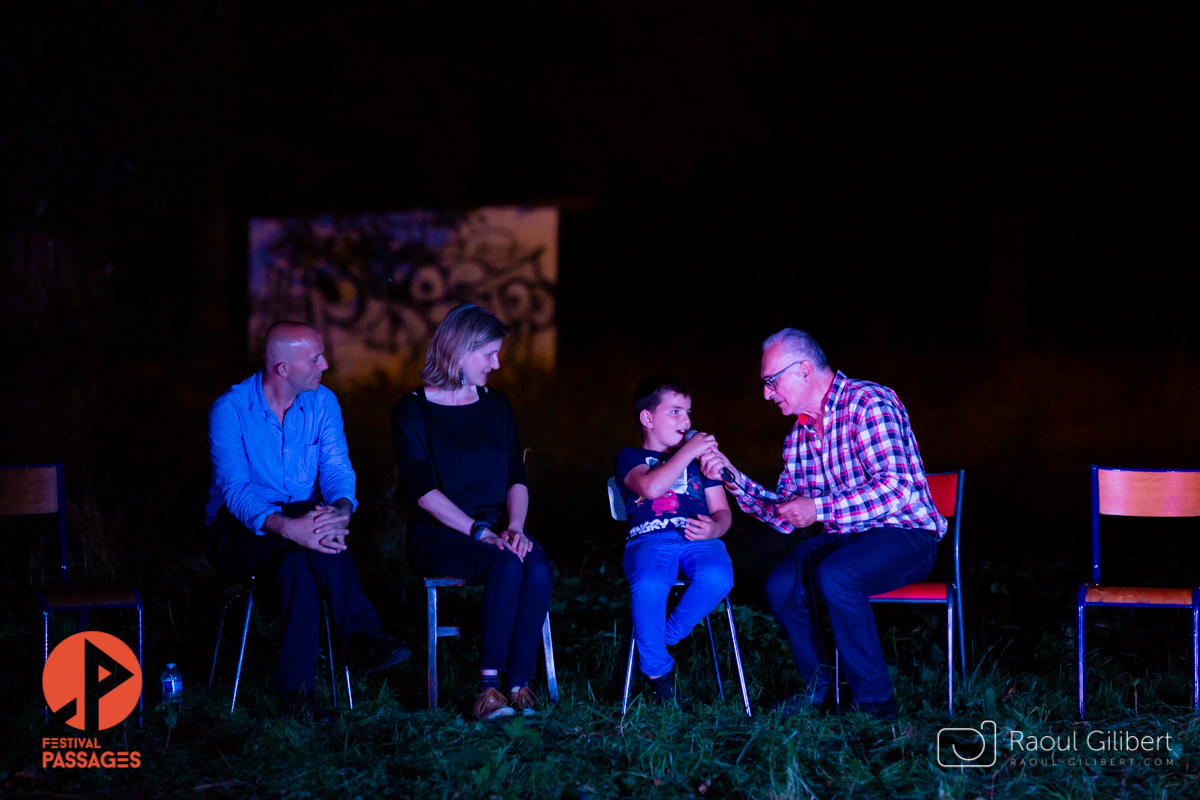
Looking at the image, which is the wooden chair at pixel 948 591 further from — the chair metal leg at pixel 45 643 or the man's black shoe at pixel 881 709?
the chair metal leg at pixel 45 643

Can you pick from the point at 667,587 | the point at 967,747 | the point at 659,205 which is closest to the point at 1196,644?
the point at 967,747

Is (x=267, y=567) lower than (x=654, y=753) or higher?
higher

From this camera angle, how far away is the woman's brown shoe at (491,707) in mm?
3332

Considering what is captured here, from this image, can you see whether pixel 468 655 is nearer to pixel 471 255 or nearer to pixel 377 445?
pixel 377 445

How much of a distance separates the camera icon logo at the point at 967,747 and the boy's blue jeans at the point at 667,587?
33.9 inches

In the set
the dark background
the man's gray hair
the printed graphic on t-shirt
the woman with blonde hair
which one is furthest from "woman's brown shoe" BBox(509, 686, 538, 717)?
the dark background

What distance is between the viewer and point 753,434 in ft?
24.9

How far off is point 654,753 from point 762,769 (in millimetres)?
327

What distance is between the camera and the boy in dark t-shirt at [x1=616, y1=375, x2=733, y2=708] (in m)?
3.53

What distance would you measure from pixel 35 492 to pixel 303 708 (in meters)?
1.39

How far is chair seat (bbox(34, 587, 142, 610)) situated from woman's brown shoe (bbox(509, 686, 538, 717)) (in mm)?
1341

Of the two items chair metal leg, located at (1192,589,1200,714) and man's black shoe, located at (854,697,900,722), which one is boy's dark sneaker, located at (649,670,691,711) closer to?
man's black shoe, located at (854,697,900,722)

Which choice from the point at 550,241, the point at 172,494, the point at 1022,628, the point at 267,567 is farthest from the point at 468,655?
the point at 550,241

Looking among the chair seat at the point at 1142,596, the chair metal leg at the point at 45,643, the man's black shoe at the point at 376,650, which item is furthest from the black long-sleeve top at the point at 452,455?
the chair seat at the point at 1142,596
